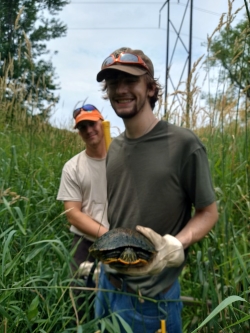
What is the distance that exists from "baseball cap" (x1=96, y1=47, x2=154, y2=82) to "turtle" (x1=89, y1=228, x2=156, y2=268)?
0.70m

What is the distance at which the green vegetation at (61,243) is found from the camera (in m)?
1.59

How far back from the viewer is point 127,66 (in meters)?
1.85

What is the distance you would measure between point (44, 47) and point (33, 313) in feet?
55.5

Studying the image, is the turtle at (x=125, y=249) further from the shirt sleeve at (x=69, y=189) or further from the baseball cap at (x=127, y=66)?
the shirt sleeve at (x=69, y=189)

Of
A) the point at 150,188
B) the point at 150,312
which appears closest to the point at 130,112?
the point at 150,188

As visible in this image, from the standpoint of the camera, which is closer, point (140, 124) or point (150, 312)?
point (150, 312)

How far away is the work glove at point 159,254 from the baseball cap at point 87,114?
1.32m

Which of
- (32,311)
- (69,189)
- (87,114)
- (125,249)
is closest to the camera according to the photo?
(125,249)

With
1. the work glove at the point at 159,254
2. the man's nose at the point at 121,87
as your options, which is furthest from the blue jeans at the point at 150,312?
the man's nose at the point at 121,87

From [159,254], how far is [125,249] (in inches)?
5.3

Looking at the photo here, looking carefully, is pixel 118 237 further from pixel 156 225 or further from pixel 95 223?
pixel 95 223

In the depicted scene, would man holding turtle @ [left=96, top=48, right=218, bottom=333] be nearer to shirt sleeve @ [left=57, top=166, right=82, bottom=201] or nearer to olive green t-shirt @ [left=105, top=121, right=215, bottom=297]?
olive green t-shirt @ [left=105, top=121, right=215, bottom=297]

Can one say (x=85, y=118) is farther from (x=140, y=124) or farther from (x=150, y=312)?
(x=150, y=312)

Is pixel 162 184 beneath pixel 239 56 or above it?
beneath
